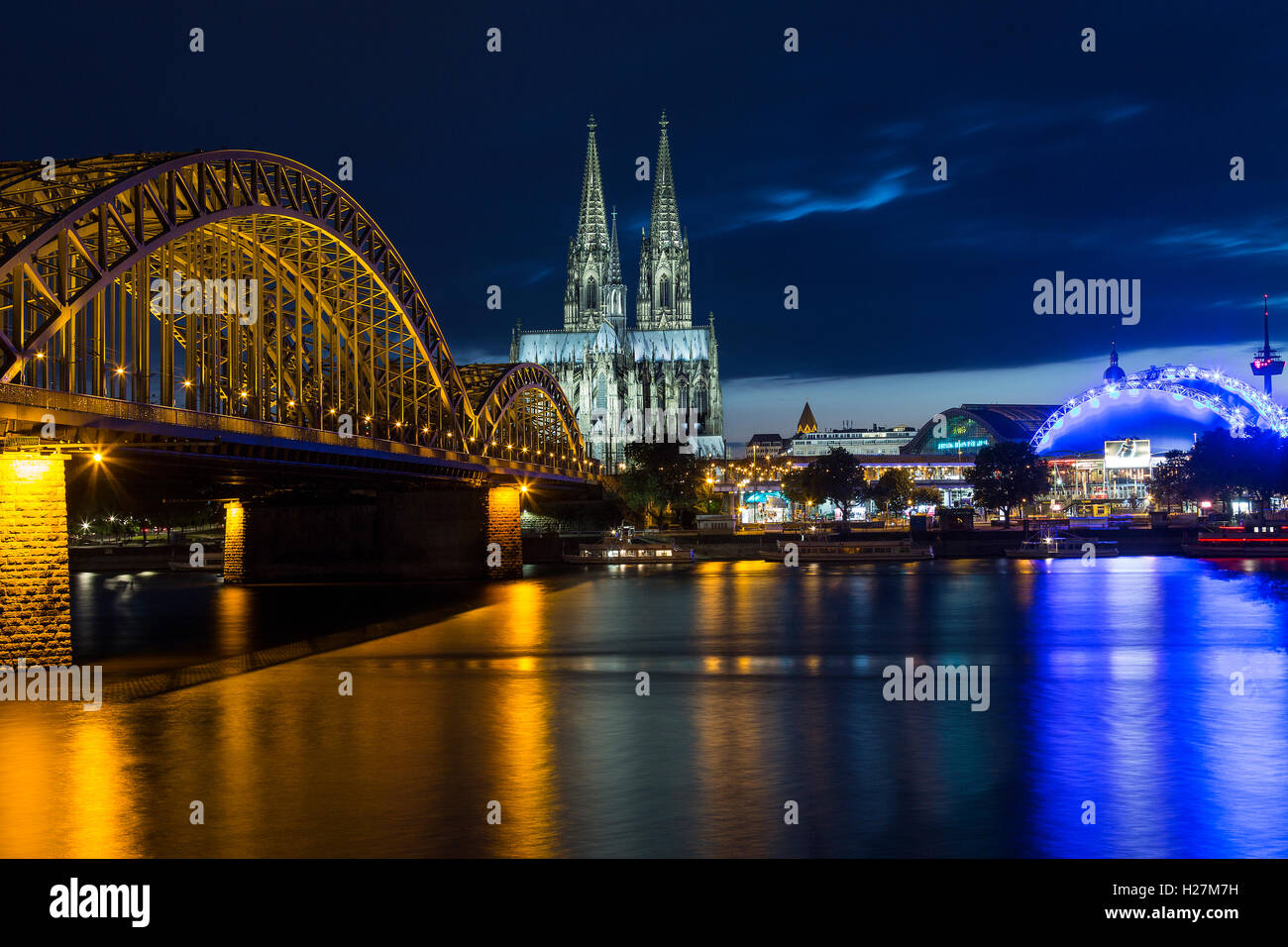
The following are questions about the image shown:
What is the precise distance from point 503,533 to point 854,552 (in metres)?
32.2

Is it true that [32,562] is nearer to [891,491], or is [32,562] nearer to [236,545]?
[236,545]

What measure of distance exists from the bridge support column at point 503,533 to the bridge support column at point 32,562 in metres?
48.1

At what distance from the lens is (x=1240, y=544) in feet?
342

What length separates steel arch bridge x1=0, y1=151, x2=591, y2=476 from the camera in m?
37.5

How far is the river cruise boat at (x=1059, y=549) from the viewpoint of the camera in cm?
10569

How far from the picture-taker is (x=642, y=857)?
1919cm

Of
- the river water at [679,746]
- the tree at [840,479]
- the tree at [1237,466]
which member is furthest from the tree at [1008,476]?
the river water at [679,746]

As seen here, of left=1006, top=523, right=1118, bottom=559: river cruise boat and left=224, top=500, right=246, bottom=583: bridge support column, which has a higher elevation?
left=224, top=500, right=246, bottom=583: bridge support column

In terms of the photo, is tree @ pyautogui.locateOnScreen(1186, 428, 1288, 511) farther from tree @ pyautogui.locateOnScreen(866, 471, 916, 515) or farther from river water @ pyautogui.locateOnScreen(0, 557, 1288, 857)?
river water @ pyautogui.locateOnScreen(0, 557, 1288, 857)

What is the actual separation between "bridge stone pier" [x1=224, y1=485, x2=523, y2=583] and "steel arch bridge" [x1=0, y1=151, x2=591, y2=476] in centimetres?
439

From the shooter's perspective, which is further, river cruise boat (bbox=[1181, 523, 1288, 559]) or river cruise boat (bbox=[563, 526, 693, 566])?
river cruise boat (bbox=[563, 526, 693, 566])
